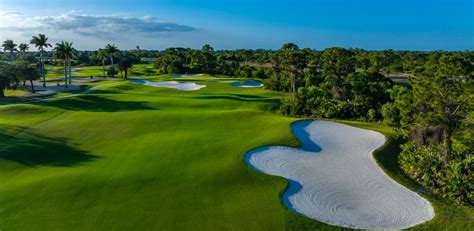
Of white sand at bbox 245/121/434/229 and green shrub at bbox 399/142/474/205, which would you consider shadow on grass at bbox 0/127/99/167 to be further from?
green shrub at bbox 399/142/474/205

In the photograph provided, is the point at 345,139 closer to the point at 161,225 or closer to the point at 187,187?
the point at 187,187

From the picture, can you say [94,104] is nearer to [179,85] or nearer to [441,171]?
[179,85]

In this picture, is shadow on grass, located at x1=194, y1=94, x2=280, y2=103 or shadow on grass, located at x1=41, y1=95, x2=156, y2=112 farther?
shadow on grass, located at x1=194, y1=94, x2=280, y2=103

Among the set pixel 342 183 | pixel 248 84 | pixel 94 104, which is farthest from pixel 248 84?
pixel 342 183

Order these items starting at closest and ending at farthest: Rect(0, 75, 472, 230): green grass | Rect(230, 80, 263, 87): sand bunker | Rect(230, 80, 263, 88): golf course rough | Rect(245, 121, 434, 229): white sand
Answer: Rect(0, 75, 472, 230): green grass < Rect(245, 121, 434, 229): white sand < Rect(230, 80, 263, 88): golf course rough < Rect(230, 80, 263, 87): sand bunker

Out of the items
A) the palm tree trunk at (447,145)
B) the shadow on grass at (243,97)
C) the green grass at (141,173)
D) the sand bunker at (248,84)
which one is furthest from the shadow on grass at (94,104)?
the palm tree trunk at (447,145)

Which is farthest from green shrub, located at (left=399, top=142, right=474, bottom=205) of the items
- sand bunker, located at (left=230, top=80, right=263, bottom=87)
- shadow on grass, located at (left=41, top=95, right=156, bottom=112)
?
sand bunker, located at (left=230, top=80, right=263, bottom=87)

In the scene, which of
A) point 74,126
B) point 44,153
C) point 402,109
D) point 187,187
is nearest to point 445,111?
point 402,109
